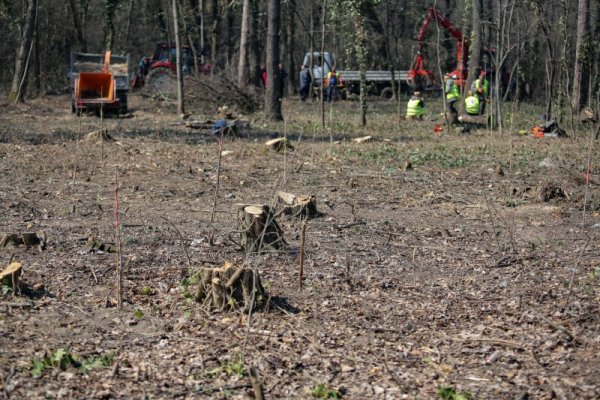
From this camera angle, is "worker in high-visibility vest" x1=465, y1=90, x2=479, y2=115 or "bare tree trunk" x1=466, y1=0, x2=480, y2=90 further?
"worker in high-visibility vest" x1=465, y1=90, x2=479, y2=115

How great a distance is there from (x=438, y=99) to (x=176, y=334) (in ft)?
104

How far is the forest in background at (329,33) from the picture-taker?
914 inches

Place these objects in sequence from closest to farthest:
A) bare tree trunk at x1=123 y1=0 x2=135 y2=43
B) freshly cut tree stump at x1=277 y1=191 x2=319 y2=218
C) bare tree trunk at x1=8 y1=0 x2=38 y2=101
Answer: freshly cut tree stump at x1=277 y1=191 x2=319 y2=218, bare tree trunk at x1=8 y1=0 x2=38 y2=101, bare tree trunk at x1=123 y1=0 x2=135 y2=43

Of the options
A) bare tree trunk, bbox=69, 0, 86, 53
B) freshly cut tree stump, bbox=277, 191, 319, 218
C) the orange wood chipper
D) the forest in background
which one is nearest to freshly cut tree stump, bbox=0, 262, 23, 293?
freshly cut tree stump, bbox=277, 191, 319, 218

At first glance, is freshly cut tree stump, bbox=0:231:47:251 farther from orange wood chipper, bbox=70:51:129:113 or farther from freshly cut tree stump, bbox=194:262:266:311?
orange wood chipper, bbox=70:51:129:113

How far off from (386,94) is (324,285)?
101 ft

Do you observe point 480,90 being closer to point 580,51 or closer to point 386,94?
point 580,51

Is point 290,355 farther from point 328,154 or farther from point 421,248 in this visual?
point 328,154

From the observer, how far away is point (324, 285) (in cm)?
785

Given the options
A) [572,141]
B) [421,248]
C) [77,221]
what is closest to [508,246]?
[421,248]

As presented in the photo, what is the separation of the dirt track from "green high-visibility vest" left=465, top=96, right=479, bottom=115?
976 cm

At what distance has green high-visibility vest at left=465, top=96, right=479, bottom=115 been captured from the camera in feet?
81.0

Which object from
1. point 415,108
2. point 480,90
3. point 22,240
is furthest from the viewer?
point 480,90

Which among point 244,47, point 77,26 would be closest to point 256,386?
point 244,47
